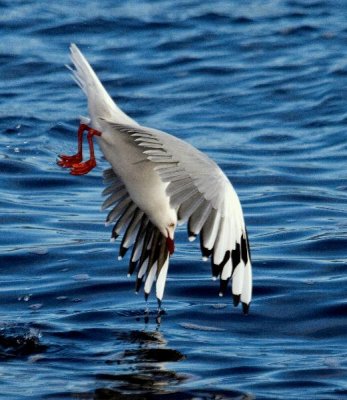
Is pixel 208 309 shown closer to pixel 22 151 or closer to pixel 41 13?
pixel 22 151

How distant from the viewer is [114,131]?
6.79 metres

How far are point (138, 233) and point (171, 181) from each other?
1463 mm

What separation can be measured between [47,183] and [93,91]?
4.59 metres

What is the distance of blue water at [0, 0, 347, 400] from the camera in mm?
6922

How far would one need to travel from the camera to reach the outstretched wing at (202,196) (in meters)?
6.43

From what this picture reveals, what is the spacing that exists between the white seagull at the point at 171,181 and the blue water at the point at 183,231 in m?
0.51

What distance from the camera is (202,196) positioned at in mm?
6488

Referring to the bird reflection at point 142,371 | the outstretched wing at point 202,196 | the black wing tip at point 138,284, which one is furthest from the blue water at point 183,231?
the outstretched wing at point 202,196

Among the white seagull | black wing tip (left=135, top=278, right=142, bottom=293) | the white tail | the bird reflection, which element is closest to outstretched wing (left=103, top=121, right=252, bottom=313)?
the white seagull

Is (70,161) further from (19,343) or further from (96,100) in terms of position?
(19,343)

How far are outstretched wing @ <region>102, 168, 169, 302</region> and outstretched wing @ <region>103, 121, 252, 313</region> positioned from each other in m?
1.23

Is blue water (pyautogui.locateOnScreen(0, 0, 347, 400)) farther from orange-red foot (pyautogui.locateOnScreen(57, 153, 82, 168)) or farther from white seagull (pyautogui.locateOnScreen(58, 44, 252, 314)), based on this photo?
orange-red foot (pyautogui.locateOnScreen(57, 153, 82, 168))

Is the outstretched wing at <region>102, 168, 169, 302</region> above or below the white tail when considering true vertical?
below

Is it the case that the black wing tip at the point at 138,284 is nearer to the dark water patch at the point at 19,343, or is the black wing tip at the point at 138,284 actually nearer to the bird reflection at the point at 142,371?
the bird reflection at the point at 142,371
